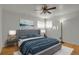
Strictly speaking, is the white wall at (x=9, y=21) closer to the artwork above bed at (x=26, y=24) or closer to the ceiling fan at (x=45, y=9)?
the artwork above bed at (x=26, y=24)

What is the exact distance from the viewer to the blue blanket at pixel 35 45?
1874 mm

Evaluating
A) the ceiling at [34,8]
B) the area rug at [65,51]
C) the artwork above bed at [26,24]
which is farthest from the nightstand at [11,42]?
the ceiling at [34,8]

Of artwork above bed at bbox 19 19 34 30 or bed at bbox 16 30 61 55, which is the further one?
artwork above bed at bbox 19 19 34 30

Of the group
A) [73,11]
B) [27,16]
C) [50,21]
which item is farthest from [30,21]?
[73,11]

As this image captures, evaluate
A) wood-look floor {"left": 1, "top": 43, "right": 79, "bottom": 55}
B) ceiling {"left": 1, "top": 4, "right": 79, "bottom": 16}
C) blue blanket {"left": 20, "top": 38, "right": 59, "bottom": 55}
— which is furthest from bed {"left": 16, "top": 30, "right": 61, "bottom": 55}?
ceiling {"left": 1, "top": 4, "right": 79, "bottom": 16}

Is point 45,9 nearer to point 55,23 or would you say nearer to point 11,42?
point 55,23

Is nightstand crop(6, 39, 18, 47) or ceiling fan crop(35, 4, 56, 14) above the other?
ceiling fan crop(35, 4, 56, 14)

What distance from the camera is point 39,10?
1.98m

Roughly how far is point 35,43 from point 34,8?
0.72 m

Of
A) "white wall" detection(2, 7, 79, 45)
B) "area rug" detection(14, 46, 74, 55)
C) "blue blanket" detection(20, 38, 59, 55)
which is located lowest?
"area rug" detection(14, 46, 74, 55)

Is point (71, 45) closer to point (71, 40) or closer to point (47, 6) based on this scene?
point (71, 40)

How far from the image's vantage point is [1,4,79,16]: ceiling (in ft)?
6.20

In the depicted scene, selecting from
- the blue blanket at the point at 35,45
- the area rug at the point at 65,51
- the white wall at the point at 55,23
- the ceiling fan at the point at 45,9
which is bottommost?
the area rug at the point at 65,51

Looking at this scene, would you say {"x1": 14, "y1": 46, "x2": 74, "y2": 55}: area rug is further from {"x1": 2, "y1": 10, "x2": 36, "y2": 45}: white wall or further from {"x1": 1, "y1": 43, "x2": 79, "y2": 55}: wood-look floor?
{"x1": 2, "y1": 10, "x2": 36, "y2": 45}: white wall
